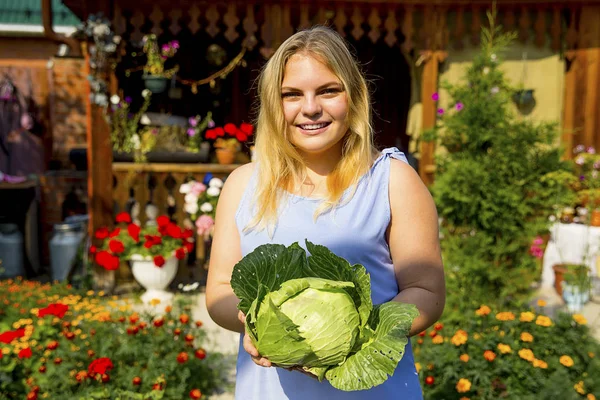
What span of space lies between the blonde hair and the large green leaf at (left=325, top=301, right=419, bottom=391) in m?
0.37

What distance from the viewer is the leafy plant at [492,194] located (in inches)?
198

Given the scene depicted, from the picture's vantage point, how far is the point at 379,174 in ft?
5.64

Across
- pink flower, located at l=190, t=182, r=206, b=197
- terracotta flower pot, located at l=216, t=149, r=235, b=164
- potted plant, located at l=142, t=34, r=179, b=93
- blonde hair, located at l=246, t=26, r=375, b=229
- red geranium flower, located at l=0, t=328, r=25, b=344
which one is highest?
potted plant, located at l=142, t=34, r=179, b=93

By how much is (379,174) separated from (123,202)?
5.30m

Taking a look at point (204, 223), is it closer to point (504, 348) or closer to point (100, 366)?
point (100, 366)

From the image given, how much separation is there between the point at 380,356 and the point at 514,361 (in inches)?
85.8

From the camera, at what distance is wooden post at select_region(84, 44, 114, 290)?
21.2 feet

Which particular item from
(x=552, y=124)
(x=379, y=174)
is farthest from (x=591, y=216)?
(x=379, y=174)

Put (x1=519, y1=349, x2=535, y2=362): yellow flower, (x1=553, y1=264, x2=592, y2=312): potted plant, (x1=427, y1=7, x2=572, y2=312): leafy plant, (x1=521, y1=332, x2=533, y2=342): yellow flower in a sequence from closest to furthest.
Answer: (x1=519, y1=349, x2=535, y2=362): yellow flower, (x1=521, y1=332, x2=533, y2=342): yellow flower, (x1=427, y1=7, x2=572, y2=312): leafy plant, (x1=553, y1=264, x2=592, y2=312): potted plant

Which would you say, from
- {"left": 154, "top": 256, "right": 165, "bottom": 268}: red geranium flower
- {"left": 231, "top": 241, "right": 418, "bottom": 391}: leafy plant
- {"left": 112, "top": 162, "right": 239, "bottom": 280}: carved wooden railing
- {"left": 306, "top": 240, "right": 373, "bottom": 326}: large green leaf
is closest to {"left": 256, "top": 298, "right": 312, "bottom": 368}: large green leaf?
{"left": 231, "top": 241, "right": 418, "bottom": 391}: leafy plant

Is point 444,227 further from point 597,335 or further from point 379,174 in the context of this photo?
point 379,174

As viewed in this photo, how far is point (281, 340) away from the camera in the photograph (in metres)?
1.44

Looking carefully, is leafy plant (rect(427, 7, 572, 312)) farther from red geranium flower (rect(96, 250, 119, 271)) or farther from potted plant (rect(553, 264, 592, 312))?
red geranium flower (rect(96, 250, 119, 271))

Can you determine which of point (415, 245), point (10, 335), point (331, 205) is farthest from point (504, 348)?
point (10, 335)
